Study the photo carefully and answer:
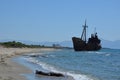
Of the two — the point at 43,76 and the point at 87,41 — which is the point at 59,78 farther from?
the point at 87,41

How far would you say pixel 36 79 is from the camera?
2561 centimetres

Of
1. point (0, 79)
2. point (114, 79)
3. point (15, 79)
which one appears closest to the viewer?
point (0, 79)

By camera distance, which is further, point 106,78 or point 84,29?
point 84,29

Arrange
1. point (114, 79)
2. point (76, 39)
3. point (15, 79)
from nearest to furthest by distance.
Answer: point (15, 79)
point (114, 79)
point (76, 39)

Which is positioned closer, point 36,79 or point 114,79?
point 36,79

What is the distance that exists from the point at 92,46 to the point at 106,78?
9463cm

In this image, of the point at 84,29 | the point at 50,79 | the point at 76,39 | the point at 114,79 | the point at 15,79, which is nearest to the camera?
the point at 15,79

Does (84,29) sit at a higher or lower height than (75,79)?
higher

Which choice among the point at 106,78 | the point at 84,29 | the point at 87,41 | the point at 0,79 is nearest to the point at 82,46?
the point at 87,41

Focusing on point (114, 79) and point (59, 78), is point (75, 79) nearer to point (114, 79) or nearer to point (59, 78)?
point (59, 78)

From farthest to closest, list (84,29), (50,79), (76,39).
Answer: (84,29)
(76,39)
(50,79)

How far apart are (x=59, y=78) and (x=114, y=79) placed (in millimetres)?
5669

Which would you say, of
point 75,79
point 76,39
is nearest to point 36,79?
point 75,79

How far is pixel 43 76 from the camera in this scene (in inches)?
1089
